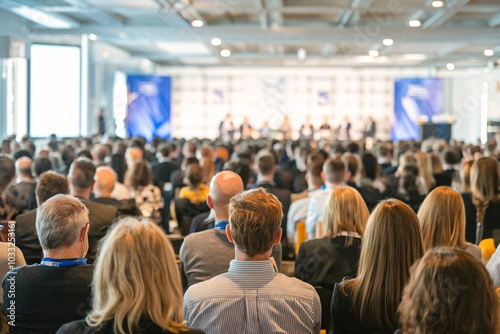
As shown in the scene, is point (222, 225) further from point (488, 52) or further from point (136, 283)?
point (488, 52)

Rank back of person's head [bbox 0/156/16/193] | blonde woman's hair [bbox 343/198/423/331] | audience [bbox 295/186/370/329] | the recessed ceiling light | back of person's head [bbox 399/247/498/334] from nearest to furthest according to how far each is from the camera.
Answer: back of person's head [bbox 399/247/498/334]
blonde woman's hair [bbox 343/198/423/331]
audience [bbox 295/186/370/329]
back of person's head [bbox 0/156/16/193]
the recessed ceiling light

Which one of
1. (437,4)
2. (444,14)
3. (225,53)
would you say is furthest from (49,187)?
(225,53)

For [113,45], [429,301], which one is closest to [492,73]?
[113,45]

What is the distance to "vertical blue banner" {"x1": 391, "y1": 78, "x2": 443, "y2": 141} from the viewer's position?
85.8 ft

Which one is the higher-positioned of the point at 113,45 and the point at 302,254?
the point at 113,45

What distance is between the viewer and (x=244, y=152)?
1004 cm

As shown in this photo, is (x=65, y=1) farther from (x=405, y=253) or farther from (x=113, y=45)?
(x=405, y=253)

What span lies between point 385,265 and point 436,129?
23630mm

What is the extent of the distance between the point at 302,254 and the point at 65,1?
12.1 metres

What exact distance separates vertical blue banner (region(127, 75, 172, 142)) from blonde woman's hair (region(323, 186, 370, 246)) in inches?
860

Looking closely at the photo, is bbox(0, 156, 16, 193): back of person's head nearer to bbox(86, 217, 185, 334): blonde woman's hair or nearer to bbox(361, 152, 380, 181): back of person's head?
bbox(86, 217, 185, 334): blonde woman's hair

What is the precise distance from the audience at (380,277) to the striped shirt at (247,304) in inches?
6.6

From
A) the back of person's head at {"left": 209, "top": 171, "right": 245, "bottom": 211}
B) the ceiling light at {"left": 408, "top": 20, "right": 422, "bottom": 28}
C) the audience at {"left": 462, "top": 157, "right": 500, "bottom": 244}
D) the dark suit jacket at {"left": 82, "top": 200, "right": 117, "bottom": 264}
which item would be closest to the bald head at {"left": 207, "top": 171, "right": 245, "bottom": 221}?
the back of person's head at {"left": 209, "top": 171, "right": 245, "bottom": 211}

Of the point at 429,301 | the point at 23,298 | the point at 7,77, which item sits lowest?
the point at 23,298
